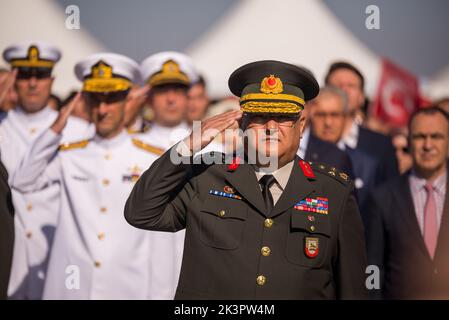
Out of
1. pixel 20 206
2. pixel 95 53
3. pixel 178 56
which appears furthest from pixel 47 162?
pixel 178 56

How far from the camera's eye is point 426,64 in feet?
18.4

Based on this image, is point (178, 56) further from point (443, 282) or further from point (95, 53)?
point (443, 282)

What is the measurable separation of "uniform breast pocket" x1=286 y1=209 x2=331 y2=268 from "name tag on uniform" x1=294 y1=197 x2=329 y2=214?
0.03m

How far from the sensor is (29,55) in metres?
5.30

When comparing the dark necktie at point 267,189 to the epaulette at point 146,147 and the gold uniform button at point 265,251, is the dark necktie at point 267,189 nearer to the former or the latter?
the gold uniform button at point 265,251

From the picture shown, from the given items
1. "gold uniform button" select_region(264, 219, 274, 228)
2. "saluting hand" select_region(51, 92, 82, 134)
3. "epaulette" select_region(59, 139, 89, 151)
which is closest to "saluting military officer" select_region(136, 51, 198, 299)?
"epaulette" select_region(59, 139, 89, 151)

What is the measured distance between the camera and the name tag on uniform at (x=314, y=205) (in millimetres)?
3158

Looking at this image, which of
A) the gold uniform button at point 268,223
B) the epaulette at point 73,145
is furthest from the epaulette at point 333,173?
the epaulette at point 73,145

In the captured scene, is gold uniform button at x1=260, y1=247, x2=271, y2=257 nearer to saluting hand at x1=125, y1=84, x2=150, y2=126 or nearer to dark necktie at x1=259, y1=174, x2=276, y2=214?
dark necktie at x1=259, y1=174, x2=276, y2=214

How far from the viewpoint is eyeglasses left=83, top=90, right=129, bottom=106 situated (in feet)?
16.6

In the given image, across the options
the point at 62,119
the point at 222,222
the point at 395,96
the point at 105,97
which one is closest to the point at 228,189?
the point at 222,222

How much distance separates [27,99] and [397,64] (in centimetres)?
283

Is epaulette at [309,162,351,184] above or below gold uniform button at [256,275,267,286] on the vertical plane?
above

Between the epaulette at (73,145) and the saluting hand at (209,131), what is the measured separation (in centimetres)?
224
